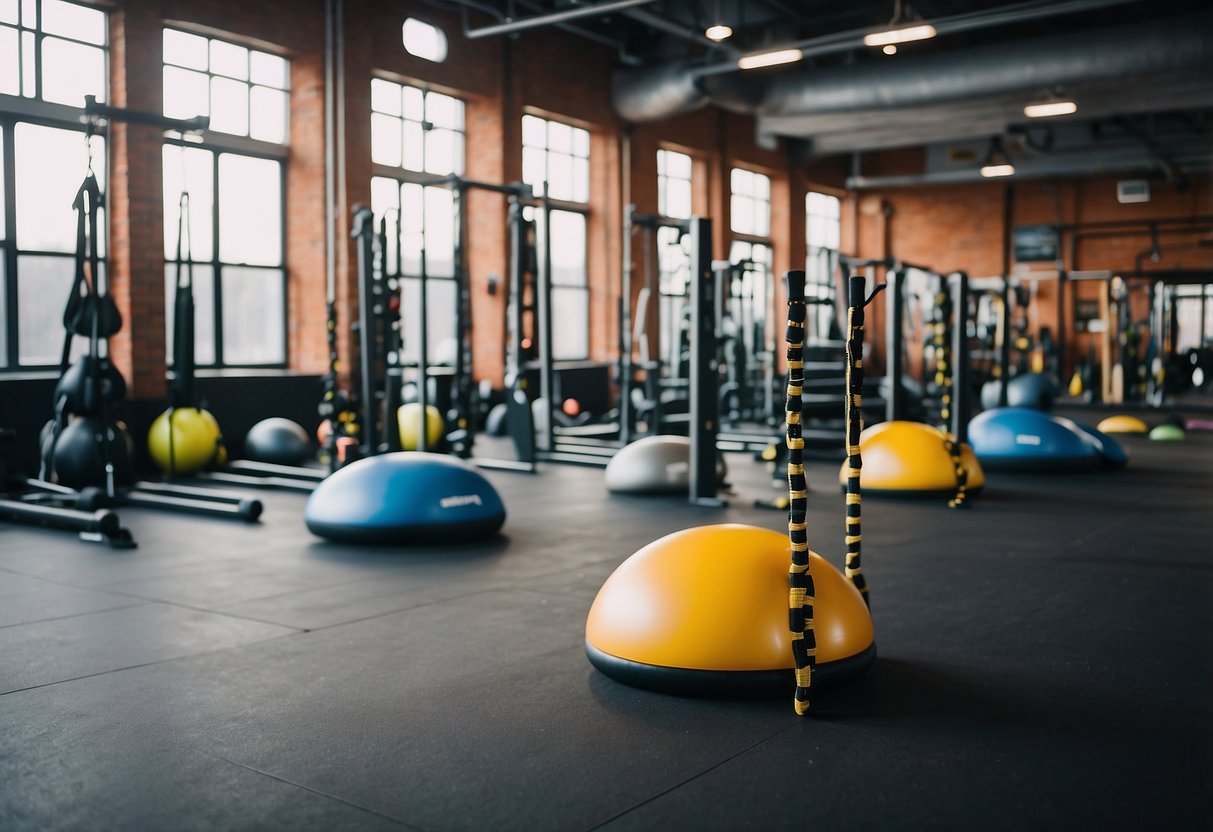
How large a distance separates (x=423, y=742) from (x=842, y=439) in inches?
283

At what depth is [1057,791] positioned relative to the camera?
2193 mm

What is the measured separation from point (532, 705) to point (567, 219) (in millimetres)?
11135

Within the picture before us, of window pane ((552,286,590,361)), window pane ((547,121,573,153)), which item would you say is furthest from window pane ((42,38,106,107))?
window pane ((552,286,590,361))

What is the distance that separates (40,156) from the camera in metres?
8.23

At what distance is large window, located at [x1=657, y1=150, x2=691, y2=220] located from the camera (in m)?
14.9

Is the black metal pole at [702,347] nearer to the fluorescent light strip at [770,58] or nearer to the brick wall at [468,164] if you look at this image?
the fluorescent light strip at [770,58]

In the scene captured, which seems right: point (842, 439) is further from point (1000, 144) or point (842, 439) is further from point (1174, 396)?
point (1174, 396)

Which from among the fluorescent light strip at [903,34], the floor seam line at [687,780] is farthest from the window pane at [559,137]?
the floor seam line at [687,780]

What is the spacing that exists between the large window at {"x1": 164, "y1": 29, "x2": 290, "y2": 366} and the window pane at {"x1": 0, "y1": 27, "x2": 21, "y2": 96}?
1136mm

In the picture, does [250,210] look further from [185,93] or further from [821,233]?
[821,233]

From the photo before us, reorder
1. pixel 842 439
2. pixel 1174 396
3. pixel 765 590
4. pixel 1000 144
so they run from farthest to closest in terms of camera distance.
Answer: pixel 1174 396
pixel 1000 144
pixel 842 439
pixel 765 590

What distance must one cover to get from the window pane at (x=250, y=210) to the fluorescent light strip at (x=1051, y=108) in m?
7.83

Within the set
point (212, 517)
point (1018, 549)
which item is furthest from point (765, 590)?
point (212, 517)

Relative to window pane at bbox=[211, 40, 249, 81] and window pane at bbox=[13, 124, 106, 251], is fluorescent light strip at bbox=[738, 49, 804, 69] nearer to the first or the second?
window pane at bbox=[211, 40, 249, 81]
